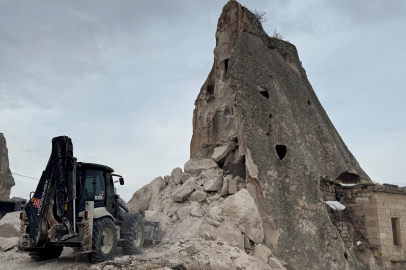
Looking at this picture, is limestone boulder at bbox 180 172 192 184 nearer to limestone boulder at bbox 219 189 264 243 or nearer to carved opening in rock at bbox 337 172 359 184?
limestone boulder at bbox 219 189 264 243

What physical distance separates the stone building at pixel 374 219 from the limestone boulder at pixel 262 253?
3.48 m

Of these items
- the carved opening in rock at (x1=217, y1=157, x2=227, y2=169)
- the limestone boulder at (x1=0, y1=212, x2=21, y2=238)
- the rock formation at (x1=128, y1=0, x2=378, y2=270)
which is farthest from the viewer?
the carved opening in rock at (x1=217, y1=157, x2=227, y2=169)

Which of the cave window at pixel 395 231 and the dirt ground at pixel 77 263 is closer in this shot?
the dirt ground at pixel 77 263

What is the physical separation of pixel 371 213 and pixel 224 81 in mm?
7913

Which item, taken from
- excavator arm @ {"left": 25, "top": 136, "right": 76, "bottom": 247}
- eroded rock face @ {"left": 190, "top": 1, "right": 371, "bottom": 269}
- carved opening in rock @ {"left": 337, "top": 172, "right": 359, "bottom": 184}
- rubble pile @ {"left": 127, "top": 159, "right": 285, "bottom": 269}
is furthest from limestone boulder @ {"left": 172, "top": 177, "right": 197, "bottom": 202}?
carved opening in rock @ {"left": 337, "top": 172, "right": 359, "bottom": 184}

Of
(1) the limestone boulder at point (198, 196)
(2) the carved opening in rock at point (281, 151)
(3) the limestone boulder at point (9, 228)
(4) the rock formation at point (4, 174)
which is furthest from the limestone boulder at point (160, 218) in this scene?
(4) the rock formation at point (4, 174)

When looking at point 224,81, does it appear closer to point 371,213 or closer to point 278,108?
point 278,108

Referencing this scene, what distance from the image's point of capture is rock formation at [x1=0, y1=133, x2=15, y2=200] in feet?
93.8

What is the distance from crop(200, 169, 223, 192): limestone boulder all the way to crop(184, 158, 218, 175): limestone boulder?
35 cm

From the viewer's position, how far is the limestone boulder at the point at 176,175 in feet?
48.5

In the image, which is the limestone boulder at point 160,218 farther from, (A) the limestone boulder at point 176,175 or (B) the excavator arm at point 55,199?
(B) the excavator arm at point 55,199

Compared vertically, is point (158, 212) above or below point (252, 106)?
below

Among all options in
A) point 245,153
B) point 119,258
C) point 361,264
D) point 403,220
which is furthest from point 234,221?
point 403,220

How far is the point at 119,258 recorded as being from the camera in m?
8.41
